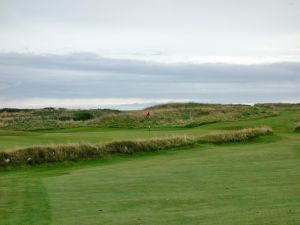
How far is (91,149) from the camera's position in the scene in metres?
29.1

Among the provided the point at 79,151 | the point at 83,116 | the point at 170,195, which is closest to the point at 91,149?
the point at 79,151

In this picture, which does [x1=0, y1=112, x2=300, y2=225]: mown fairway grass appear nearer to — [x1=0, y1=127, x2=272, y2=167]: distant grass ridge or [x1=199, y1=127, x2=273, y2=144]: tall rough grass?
[x1=0, y1=127, x2=272, y2=167]: distant grass ridge

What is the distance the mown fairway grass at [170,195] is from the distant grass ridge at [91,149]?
2727mm

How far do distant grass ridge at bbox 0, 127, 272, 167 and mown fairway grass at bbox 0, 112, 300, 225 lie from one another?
2727 mm

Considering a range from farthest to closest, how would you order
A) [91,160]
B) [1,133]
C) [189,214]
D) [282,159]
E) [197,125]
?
[197,125]
[1,133]
[91,160]
[282,159]
[189,214]

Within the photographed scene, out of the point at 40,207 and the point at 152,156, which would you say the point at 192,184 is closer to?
the point at 40,207

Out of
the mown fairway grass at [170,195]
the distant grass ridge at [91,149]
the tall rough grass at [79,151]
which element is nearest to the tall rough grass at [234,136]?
the distant grass ridge at [91,149]

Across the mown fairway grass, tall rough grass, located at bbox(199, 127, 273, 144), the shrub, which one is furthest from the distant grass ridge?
the shrub

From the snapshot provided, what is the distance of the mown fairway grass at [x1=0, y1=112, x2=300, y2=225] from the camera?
11719mm

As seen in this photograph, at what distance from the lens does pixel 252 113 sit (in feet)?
200

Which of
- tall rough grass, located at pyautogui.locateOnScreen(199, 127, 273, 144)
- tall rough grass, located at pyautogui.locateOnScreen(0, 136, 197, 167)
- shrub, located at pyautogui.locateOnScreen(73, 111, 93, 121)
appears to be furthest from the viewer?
shrub, located at pyautogui.locateOnScreen(73, 111, 93, 121)

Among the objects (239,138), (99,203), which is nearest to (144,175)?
(99,203)

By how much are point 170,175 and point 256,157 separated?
21.5ft

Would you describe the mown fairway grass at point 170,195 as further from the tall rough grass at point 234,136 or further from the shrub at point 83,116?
the shrub at point 83,116
